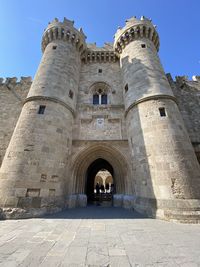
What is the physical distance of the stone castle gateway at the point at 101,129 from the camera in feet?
19.8

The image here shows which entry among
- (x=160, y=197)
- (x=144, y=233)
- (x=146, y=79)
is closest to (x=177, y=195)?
(x=160, y=197)

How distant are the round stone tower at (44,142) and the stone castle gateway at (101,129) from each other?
4 cm

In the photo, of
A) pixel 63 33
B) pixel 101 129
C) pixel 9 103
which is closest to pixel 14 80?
pixel 9 103

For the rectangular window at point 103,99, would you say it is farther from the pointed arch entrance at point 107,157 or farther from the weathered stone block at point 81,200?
the weathered stone block at point 81,200

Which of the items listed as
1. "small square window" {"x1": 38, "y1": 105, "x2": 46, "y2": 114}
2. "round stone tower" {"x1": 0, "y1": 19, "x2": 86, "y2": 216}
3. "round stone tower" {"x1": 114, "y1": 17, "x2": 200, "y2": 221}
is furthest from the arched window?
"small square window" {"x1": 38, "y1": 105, "x2": 46, "y2": 114}

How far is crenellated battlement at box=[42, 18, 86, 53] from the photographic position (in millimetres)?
11367

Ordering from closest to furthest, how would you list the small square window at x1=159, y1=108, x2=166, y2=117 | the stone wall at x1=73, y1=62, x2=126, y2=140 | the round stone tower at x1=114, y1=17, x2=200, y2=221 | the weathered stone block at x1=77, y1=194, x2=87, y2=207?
the round stone tower at x1=114, y1=17, x2=200, y2=221
the small square window at x1=159, y1=108, x2=166, y2=117
the weathered stone block at x1=77, y1=194, x2=87, y2=207
the stone wall at x1=73, y1=62, x2=126, y2=140

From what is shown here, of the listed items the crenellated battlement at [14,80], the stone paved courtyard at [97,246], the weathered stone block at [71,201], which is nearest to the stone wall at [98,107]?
the crenellated battlement at [14,80]

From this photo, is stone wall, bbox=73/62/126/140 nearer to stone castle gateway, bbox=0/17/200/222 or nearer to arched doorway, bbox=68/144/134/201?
stone castle gateway, bbox=0/17/200/222

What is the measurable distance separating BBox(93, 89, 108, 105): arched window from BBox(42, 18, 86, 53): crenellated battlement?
4.51 meters

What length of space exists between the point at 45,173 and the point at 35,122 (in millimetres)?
2888

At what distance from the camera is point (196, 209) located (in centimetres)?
526

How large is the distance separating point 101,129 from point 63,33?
9057mm

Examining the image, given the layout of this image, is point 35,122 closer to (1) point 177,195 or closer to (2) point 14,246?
(2) point 14,246
